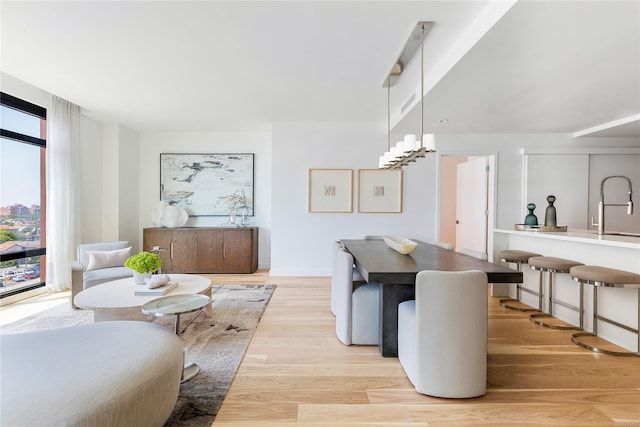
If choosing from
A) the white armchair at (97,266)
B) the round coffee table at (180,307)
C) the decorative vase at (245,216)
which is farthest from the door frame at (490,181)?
the white armchair at (97,266)

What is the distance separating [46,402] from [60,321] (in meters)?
2.61

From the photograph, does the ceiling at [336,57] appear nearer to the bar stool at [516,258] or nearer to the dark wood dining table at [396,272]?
the dark wood dining table at [396,272]

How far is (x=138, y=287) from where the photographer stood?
276cm

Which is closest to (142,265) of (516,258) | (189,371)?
(189,371)

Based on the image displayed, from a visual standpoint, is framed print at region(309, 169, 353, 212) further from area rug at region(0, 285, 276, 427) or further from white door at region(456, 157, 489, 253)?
white door at region(456, 157, 489, 253)

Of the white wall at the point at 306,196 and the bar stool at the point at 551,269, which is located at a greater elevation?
the white wall at the point at 306,196

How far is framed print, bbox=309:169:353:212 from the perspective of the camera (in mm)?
5180

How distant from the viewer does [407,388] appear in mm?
1945

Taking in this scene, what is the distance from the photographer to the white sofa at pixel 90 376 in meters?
1.07

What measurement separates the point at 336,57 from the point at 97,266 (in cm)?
345

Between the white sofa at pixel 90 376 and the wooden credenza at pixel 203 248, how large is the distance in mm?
3660

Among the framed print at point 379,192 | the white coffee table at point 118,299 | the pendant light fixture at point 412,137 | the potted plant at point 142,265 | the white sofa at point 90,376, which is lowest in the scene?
the white coffee table at point 118,299

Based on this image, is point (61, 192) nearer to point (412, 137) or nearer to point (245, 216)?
→ point (245, 216)

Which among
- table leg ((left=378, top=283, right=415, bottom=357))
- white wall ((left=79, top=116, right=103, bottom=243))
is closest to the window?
white wall ((left=79, top=116, right=103, bottom=243))
